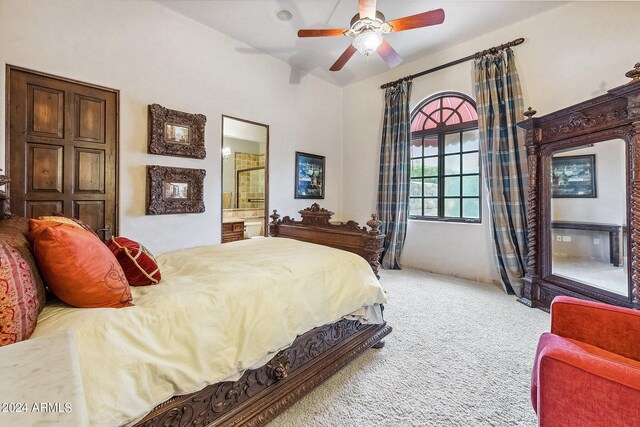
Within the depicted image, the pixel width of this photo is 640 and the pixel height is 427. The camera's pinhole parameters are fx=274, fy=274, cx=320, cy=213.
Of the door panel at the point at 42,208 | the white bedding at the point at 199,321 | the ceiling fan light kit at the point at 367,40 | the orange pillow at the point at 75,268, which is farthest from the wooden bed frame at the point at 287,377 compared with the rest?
the door panel at the point at 42,208

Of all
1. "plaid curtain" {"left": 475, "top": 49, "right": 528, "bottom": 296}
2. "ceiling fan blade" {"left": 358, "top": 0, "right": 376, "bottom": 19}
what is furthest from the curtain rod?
"ceiling fan blade" {"left": 358, "top": 0, "right": 376, "bottom": 19}

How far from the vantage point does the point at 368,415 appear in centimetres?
142

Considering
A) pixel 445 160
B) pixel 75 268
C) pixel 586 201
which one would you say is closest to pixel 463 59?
pixel 445 160

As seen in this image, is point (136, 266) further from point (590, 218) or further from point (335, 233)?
point (590, 218)

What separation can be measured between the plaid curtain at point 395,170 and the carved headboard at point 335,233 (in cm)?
184

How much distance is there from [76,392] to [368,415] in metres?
1.37

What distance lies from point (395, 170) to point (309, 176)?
4.66 feet

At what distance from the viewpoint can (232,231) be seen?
13.1ft

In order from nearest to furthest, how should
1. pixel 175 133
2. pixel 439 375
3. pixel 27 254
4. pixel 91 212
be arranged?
pixel 27 254 < pixel 439 375 < pixel 91 212 < pixel 175 133

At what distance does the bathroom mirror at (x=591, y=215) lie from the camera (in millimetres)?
2293

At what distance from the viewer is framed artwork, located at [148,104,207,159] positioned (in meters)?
2.93

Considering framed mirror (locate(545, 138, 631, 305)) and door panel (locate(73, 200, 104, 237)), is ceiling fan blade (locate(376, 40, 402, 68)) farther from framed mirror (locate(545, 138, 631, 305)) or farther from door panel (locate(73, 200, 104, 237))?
door panel (locate(73, 200, 104, 237))

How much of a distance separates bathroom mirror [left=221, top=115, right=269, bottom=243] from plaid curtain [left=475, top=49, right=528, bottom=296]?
9.81 feet

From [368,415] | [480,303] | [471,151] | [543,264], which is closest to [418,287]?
[480,303]
